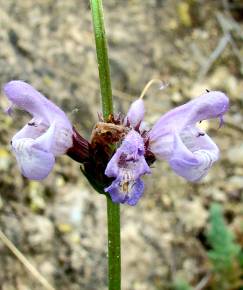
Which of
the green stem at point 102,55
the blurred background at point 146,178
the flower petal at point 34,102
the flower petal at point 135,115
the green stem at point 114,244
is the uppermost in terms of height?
the green stem at point 102,55

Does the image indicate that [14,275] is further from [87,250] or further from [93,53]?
[93,53]

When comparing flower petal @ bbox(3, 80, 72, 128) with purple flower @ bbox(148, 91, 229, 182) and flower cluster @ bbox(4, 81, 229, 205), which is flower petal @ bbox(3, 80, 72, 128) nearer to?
flower cluster @ bbox(4, 81, 229, 205)

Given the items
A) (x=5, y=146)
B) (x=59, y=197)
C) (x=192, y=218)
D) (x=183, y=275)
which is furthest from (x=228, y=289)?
(x=5, y=146)

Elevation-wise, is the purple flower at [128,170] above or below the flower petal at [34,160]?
above

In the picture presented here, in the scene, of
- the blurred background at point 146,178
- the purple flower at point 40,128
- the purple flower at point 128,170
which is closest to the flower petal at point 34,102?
the purple flower at point 40,128

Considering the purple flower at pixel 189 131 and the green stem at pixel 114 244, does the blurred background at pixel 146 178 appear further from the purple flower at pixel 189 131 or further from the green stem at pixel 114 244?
the purple flower at pixel 189 131

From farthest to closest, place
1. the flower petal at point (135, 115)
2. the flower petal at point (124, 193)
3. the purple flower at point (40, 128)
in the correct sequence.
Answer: the flower petal at point (135, 115), the purple flower at point (40, 128), the flower petal at point (124, 193)
